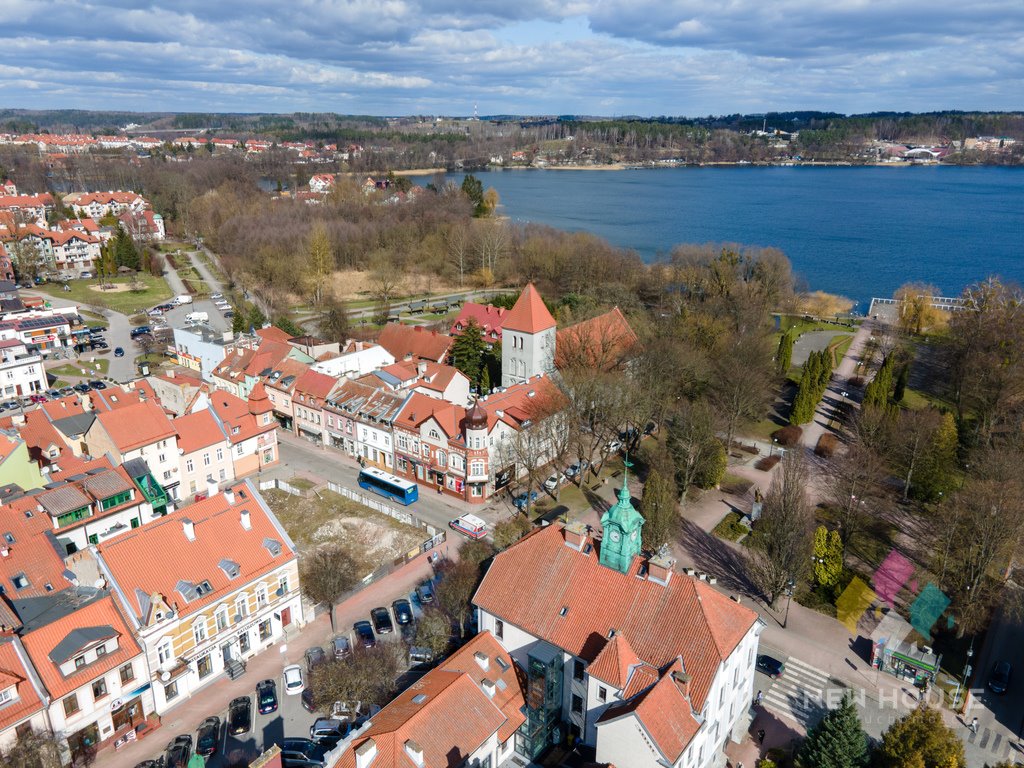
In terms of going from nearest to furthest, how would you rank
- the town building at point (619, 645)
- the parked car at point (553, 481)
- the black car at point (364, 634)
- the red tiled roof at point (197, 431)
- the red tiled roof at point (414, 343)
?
the town building at point (619, 645) → the black car at point (364, 634) → the red tiled roof at point (197, 431) → the parked car at point (553, 481) → the red tiled roof at point (414, 343)

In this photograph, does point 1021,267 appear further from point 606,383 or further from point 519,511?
point 519,511

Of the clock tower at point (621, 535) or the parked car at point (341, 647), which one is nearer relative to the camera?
the clock tower at point (621, 535)

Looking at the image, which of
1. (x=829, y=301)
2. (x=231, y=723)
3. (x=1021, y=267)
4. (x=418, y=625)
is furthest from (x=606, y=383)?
(x=1021, y=267)

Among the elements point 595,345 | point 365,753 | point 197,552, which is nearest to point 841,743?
point 365,753

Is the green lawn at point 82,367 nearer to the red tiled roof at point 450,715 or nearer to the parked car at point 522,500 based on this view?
the parked car at point 522,500

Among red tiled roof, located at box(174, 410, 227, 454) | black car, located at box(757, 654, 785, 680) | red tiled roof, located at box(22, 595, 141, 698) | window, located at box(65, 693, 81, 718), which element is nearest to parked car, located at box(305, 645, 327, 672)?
red tiled roof, located at box(22, 595, 141, 698)

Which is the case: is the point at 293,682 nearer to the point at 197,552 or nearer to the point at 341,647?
the point at 341,647

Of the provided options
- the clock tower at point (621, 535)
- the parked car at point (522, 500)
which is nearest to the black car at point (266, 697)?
the clock tower at point (621, 535)
